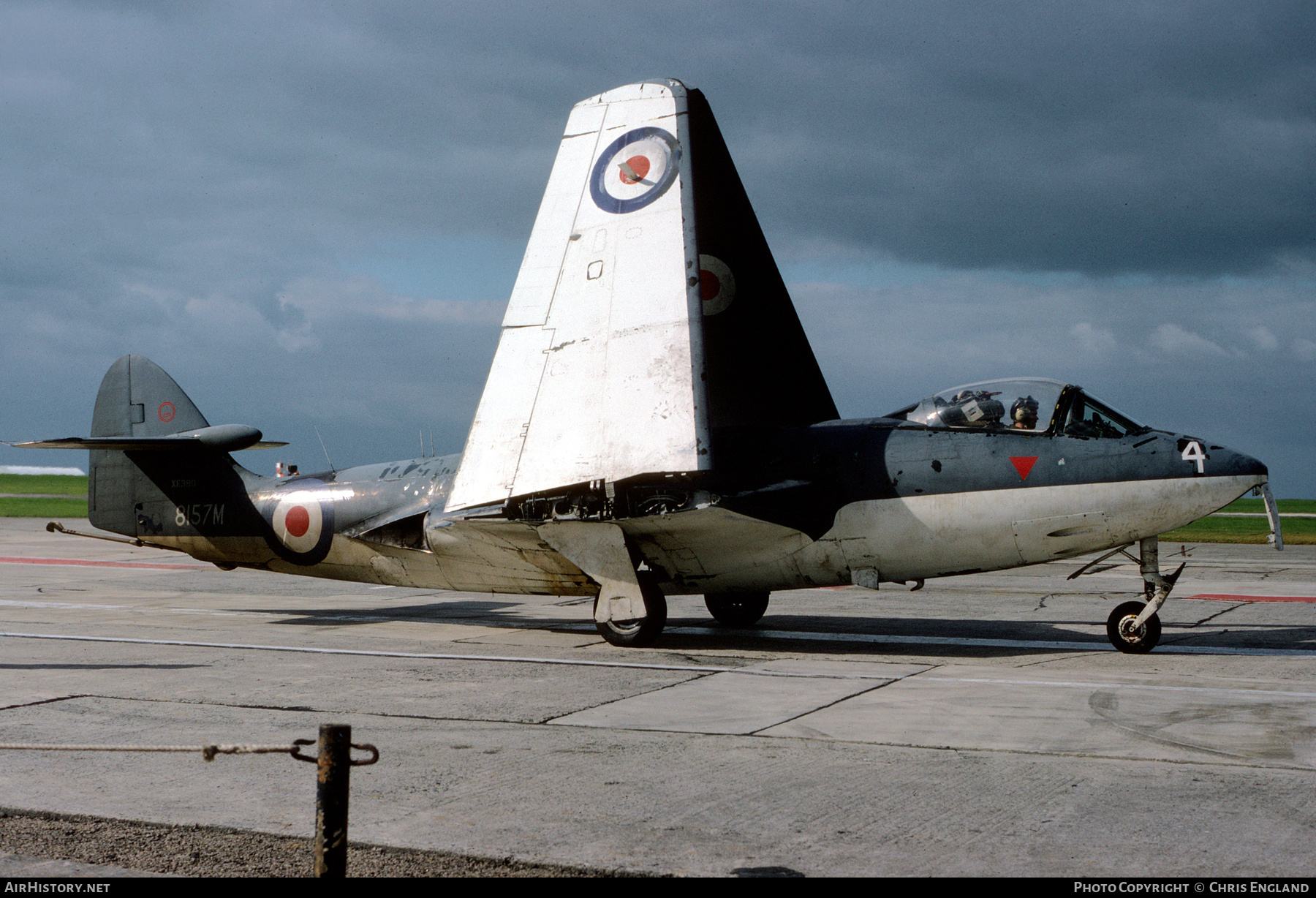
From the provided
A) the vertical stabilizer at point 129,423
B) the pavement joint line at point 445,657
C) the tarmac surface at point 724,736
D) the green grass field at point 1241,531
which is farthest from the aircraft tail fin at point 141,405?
the green grass field at point 1241,531

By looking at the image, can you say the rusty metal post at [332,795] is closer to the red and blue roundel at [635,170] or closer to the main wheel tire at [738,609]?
the red and blue roundel at [635,170]

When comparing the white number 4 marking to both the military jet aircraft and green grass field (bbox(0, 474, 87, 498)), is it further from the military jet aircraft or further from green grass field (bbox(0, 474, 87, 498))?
green grass field (bbox(0, 474, 87, 498))

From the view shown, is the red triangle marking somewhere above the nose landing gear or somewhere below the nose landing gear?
above

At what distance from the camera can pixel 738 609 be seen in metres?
14.5

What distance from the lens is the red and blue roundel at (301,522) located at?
591 inches

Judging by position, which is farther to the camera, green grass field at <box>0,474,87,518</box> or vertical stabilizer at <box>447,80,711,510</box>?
green grass field at <box>0,474,87,518</box>

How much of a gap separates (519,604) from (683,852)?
13914 millimetres

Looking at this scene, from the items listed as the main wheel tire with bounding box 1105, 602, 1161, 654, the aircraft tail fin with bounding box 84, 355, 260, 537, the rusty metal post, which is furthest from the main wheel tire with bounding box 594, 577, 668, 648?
the rusty metal post

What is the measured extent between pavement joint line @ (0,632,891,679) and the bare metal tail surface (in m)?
1.89

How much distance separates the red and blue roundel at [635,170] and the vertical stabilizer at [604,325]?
0.01m

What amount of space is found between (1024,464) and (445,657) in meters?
6.63

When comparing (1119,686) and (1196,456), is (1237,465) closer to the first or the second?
(1196,456)

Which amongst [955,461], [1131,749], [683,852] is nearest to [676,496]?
[955,461]

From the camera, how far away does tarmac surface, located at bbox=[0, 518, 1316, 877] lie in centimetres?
517
